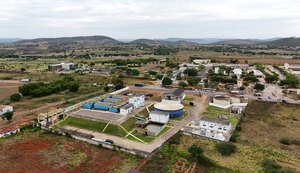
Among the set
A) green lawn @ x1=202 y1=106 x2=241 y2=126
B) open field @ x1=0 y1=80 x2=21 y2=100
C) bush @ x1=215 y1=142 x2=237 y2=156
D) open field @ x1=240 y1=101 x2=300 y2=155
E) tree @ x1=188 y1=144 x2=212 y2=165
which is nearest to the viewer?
tree @ x1=188 y1=144 x2=212 y2=165

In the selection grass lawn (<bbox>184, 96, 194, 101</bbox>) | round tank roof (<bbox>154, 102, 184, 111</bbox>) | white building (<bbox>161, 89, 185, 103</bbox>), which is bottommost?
grass lawn (<bbox>184, 96, 194, 101</bbox>)

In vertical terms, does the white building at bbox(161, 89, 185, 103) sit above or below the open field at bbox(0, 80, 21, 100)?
above

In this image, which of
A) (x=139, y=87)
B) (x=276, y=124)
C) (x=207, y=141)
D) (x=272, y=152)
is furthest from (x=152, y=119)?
(x=139, y=87)

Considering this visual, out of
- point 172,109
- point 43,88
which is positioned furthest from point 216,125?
point 43,88

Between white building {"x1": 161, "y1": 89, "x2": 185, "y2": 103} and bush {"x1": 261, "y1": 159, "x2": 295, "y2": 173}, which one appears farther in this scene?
white building {"x1": 161, "y1": 89, "x2": 185, "y2": 103}

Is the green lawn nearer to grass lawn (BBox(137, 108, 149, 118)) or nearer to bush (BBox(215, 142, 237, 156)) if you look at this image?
bush (BBox(215, 142, 237, 156))

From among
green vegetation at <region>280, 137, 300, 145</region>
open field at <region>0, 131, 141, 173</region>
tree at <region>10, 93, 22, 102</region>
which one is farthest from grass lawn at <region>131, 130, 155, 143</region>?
tree at <region>10, 93, 22, 102</region>
